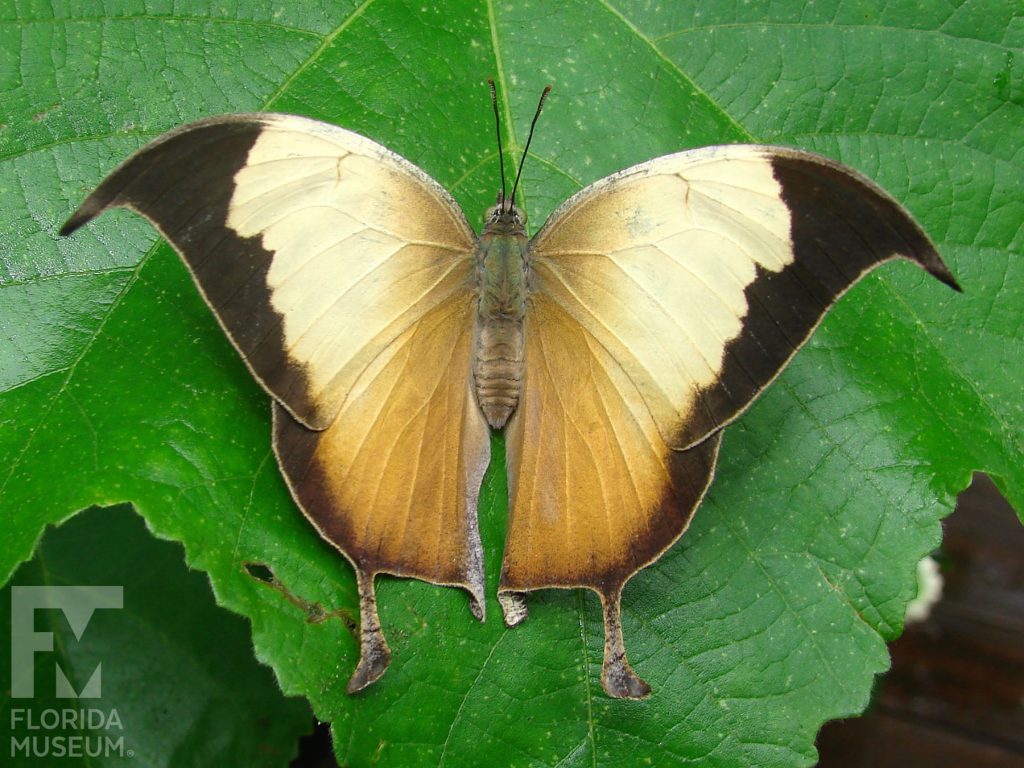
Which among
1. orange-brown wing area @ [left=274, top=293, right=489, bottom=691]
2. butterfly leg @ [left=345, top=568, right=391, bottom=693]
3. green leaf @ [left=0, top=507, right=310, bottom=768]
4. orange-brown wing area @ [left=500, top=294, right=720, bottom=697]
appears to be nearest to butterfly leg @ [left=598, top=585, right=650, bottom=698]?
orange-brown wing area @ [left=500, top=294, right=720, bottom=697]

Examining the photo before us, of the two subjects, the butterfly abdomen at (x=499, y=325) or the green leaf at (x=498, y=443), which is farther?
the butterfly abdomen at (x=499, y=325)

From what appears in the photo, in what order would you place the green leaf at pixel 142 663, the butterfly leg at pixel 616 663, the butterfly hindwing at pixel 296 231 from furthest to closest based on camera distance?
the green leaf at pixel 142 663
the butterfly leg at pixel 616 663
the butterfly hindwing at pixel 296 231

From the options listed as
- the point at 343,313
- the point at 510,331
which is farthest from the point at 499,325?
the point at 343,313

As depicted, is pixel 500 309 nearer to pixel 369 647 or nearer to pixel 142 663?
pixel 369 647

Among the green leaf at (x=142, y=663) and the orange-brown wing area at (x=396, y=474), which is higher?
the orange-brown wing area at (x=396, y=474)

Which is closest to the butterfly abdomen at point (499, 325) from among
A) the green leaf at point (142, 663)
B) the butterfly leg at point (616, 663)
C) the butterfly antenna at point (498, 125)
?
the butterfly antenna at point (498, 125)

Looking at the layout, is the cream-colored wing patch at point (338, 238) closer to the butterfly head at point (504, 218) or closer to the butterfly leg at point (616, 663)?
the butterfly head at point (504, 218)
